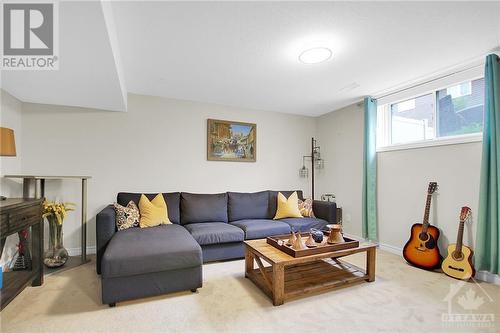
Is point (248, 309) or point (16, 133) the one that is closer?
point (248, 309)

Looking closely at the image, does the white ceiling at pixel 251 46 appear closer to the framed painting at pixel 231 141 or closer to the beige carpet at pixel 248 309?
the framed painting at pixel 231 141

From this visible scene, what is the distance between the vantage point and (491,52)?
233cm

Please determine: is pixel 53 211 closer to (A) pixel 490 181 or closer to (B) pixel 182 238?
(B) pixel 182 238

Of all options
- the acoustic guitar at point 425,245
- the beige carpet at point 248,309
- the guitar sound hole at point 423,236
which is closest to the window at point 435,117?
the acoustic guitar at point 425,245

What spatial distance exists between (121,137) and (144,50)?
5.03 ft

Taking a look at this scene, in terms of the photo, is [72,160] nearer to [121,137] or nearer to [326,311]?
[121,137]

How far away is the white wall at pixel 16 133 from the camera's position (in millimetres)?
2527

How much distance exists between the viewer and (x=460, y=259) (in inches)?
96.5

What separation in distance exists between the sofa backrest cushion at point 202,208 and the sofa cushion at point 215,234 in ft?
0.87

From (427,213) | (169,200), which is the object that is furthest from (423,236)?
(169,200)

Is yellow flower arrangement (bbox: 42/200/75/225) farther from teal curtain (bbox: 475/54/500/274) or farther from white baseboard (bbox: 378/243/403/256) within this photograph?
teal curtain (bbox: 475/54/500/274)

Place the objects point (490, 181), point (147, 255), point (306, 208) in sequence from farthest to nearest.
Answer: point (306, 208) → point (490, 181) → point (147, 255)

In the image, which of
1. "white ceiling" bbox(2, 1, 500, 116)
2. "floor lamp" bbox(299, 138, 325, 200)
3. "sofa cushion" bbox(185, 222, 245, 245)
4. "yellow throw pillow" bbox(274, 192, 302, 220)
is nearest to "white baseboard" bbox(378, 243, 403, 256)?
"yellow throw pillow" bbox(274, 192, 302, 220)

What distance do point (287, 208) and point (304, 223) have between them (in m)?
0.42
